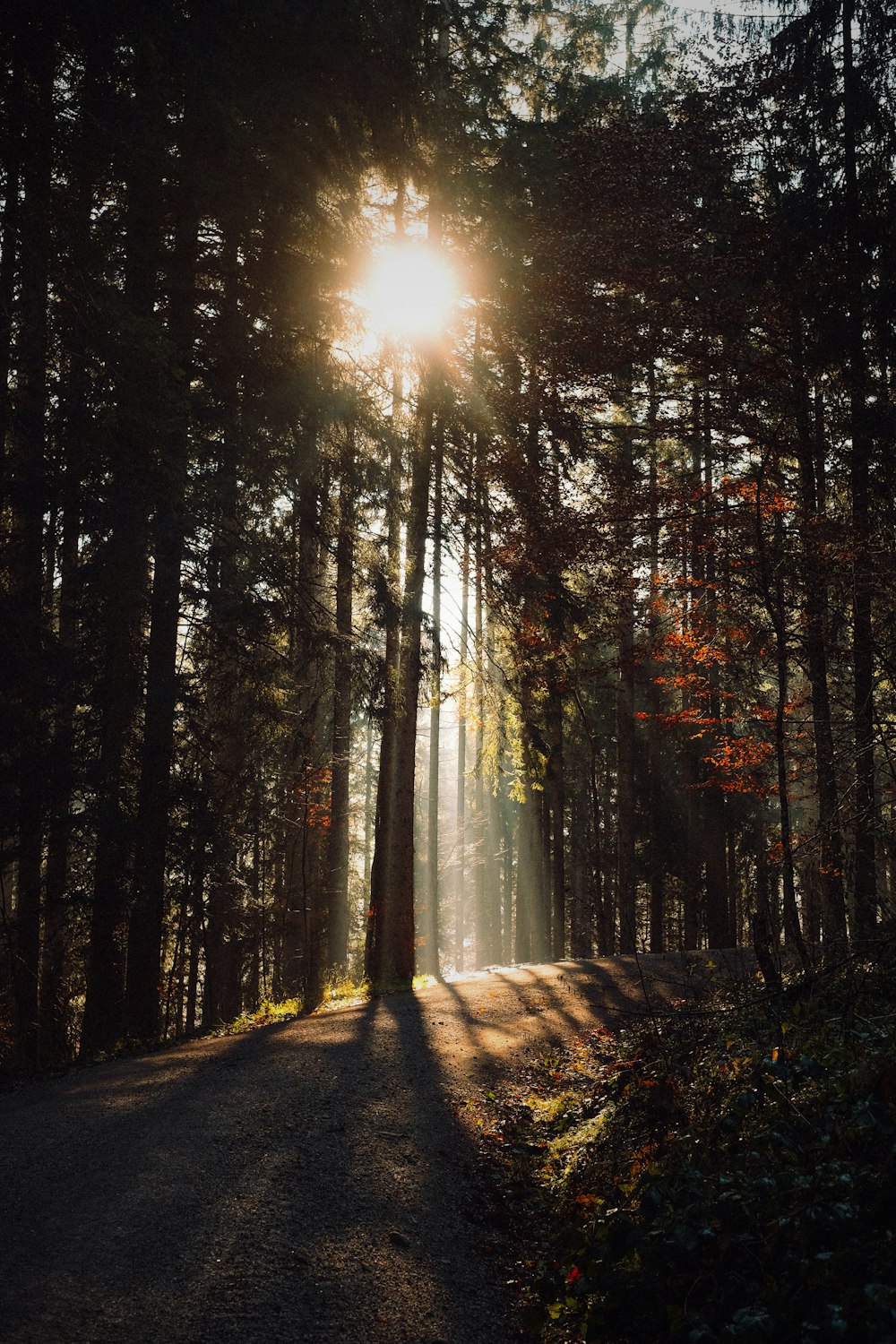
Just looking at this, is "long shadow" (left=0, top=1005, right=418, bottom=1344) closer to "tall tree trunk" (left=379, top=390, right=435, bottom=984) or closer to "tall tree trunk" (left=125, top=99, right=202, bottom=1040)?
"tall tree trunk" (left=125, top=99, right=202, bottom=1040)

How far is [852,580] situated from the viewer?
8.59 metres

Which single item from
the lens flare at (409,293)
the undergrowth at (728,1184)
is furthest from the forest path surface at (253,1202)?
the lens flare at (409,293)

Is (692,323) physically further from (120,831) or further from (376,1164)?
(376,1164)

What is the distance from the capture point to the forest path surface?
354 cm

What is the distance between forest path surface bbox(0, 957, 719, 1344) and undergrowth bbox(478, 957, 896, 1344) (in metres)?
0.42

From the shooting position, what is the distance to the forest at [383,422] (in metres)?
8.14

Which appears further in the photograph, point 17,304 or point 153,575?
point 153,575

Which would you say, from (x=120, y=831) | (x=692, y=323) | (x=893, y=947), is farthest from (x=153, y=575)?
(x=893, y=947)

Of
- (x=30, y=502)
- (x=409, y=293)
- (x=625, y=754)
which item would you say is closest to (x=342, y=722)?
(x=625, y=754)

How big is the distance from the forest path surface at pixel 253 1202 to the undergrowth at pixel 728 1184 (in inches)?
16.5

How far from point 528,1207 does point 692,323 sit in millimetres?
9649

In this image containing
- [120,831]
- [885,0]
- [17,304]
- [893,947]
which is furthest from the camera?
[885,0]

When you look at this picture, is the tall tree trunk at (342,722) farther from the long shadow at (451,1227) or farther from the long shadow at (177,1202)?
the long shadow at (451,1227)

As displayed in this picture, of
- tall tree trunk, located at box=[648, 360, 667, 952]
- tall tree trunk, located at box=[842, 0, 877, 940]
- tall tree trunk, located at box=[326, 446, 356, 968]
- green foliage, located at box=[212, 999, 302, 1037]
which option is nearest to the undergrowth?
tall tree trunk, located at box=[842, 0, 877, 940]
